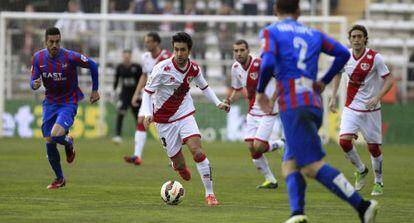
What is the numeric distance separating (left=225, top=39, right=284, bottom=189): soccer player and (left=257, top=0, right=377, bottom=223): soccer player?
5.72 metres

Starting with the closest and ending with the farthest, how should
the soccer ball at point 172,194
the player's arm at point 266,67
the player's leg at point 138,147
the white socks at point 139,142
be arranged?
1. the player's arm at point 266,67
2. the soccer ball at point 172,194
3. the player's leg at point 138,147
4. the white socks at point 139,142

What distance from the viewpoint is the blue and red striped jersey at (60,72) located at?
45.8 ft

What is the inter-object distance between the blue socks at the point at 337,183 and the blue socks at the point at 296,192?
0.27m

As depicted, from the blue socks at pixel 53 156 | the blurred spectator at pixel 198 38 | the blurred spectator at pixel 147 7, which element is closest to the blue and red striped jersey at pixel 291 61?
the blue socks at pixel 53 156

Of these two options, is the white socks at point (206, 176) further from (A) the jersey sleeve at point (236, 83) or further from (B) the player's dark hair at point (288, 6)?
(B) the player's dark hair at point (288, 6)

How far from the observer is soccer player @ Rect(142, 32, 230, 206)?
12.3 metres

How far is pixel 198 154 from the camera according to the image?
1224 centimetres

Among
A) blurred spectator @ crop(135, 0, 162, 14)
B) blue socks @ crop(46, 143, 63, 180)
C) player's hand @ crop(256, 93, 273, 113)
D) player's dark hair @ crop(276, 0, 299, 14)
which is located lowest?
blue socks @ crop(46, 143, 63, 180)

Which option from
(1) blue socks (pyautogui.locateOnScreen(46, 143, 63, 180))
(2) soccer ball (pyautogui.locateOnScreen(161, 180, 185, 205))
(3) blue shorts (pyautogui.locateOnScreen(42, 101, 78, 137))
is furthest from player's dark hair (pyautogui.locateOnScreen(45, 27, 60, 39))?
(2) soccer ball (pyautogui.locateOnScreen(161, 180, 185, 205))

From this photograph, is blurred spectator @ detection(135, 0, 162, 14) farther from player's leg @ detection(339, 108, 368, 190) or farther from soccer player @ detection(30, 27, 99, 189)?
player's leg @ detection(339, 108, 368, 190)

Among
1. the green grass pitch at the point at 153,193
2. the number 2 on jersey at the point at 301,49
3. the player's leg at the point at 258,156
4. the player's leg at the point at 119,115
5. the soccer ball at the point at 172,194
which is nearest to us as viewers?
the number 2 on jersey at the point at 301,49

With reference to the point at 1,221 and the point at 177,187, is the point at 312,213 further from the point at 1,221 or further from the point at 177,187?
the point at 1,221

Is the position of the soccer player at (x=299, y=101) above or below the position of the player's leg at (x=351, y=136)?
above

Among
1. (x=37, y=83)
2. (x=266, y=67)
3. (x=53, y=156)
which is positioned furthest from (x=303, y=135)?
(x=53, y=156)
